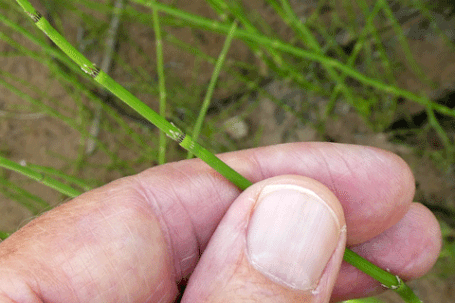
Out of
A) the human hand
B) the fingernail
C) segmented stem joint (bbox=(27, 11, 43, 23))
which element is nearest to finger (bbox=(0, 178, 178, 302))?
the human hand

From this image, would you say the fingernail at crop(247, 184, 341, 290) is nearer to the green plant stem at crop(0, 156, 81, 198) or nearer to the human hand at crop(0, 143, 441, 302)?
the human hand at crop(0, 143, 441, 302)

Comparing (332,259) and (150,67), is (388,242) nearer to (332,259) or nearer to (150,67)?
(332,259)

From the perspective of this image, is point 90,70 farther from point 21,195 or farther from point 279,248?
Answer: point 21,195

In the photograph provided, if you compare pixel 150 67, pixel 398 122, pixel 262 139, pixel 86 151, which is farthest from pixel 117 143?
pixel 398 122

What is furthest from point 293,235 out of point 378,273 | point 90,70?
point 90,70

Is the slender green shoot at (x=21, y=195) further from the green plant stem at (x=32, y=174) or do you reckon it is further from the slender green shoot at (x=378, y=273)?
the slender green shoot at (x=378, y=273)

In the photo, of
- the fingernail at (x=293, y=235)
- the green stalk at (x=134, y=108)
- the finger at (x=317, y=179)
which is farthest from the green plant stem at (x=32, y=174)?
the fingernail at (x=293, y=235)
